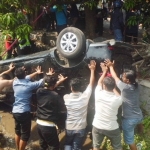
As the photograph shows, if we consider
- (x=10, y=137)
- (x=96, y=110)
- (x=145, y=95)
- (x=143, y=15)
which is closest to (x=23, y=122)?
(x=10, y=137)

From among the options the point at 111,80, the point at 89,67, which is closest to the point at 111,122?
the point at 111,80

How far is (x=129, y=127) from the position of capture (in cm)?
496

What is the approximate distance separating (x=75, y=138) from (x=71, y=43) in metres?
1.69

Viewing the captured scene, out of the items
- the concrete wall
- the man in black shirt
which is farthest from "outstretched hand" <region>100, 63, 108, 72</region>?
the concrete wall

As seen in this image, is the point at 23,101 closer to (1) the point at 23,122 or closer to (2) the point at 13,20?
(1) the point at 23,122

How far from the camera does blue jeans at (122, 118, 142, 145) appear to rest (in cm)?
493

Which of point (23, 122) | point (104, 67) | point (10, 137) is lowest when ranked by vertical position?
point (10, 137)

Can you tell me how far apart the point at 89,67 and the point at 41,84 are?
87cm

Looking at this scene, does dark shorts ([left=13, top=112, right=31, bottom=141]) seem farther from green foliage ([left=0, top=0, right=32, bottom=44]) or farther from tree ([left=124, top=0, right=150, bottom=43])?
tree ([left=124, top=0, right=150, bottom=43])

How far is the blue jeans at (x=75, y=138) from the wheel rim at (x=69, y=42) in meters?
1.45

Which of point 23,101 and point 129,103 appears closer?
point 129,103

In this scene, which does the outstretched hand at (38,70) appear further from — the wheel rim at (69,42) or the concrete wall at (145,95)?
the concrete wall at (145,95)

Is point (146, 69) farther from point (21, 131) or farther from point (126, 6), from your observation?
point (21, 131)

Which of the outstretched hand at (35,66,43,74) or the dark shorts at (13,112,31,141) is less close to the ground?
the outstretched hand at (35,66,43,74)
